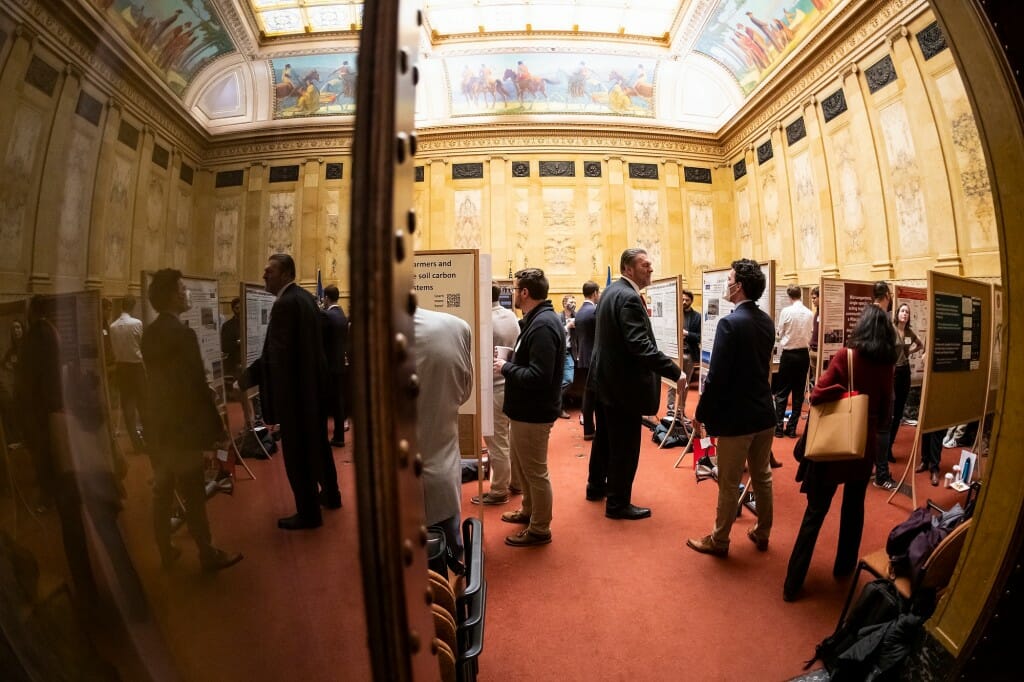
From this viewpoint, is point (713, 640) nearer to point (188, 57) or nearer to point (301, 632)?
point (301, 632)

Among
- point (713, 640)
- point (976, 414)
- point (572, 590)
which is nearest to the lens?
point (713, 640)

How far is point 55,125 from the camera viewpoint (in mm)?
459

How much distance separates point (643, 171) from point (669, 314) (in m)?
11.6

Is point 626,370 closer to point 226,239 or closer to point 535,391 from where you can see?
point 535,391

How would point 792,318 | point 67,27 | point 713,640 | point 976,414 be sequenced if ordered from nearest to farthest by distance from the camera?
1. point 67,27
2. point 713,640
3. point 976,414
4. point 792,318

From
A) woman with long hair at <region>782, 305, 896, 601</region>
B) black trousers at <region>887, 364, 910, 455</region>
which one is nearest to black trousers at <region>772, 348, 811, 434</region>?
black trousers at <region>887, 364, 910, 455</region>

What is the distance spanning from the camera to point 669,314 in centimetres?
518

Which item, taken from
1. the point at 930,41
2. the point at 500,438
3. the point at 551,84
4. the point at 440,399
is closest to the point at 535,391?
the point at 500,438

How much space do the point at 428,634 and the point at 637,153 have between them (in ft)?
54.3

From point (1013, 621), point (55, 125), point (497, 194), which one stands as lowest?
point (1013, 621)

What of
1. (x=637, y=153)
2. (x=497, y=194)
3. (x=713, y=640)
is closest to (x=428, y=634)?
(x=713, y=640)

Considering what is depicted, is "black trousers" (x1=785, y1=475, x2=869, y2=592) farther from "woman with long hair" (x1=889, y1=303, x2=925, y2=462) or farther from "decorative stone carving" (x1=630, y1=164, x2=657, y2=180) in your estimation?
"decorative stone carving" (x1=630, y1=164, x2=657, y2=180)

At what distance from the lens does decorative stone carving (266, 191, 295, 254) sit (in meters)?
0.51

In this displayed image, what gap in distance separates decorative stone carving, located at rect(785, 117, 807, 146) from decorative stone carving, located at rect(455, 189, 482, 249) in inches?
346
